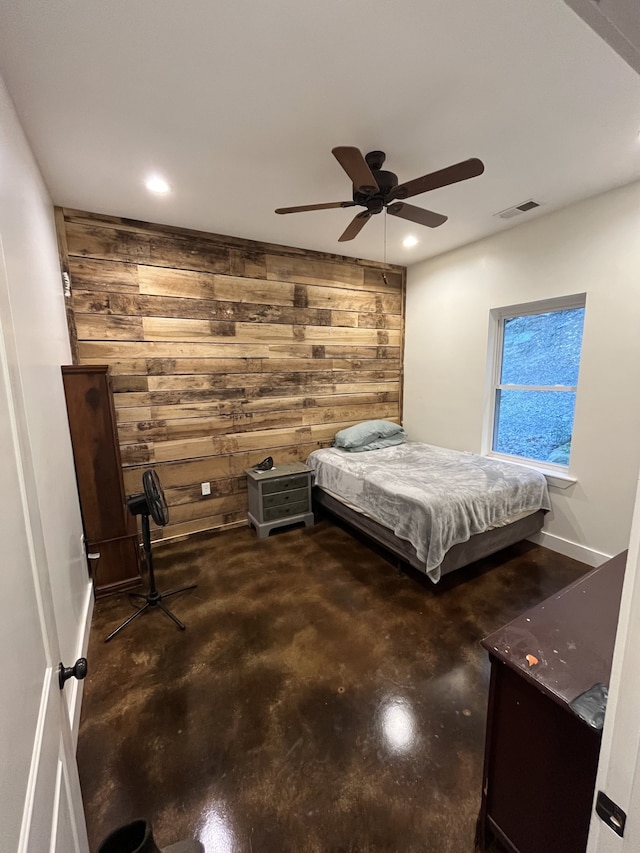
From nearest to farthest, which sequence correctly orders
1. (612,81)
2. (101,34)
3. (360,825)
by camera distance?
(360,825), (101,34), (612,81)

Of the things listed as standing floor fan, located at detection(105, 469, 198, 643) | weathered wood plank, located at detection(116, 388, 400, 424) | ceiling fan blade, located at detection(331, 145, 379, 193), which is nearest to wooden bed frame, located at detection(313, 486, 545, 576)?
weathered wood plank, located at detection(116, 388, 400, 424)

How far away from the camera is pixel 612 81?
5.13ft

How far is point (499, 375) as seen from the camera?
351cm

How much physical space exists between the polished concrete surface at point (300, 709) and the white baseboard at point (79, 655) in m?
0.06

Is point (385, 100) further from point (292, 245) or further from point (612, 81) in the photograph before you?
point (292, 245)

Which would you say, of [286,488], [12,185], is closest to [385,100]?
[12,185]

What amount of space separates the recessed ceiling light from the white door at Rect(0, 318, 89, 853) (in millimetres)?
2159

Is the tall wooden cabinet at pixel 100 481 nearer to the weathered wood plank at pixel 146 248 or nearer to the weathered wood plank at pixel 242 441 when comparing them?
the weathered wood plank at pixel 242 441

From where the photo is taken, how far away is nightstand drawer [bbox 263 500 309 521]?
3.32 metres

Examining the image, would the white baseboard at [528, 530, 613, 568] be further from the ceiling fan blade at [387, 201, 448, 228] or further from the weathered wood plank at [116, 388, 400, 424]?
the ceiling fan blade at [387, 201, 448, 228]

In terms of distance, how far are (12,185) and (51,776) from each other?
2089mm

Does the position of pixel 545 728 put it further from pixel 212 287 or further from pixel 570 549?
pixel 212 287

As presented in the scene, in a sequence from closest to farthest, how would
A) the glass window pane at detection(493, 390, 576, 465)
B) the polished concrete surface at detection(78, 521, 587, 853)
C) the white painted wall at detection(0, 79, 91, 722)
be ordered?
the polished concrete surface at detection(78, 521, 587, 853) < the white painted wall at detection(0, 79, 91, 722) < the glass window pane at detection(493, 390, 576, 465)

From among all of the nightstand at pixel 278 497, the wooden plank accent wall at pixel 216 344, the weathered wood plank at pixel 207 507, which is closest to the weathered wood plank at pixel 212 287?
the wooden plank accent wall at pixel 216 344
